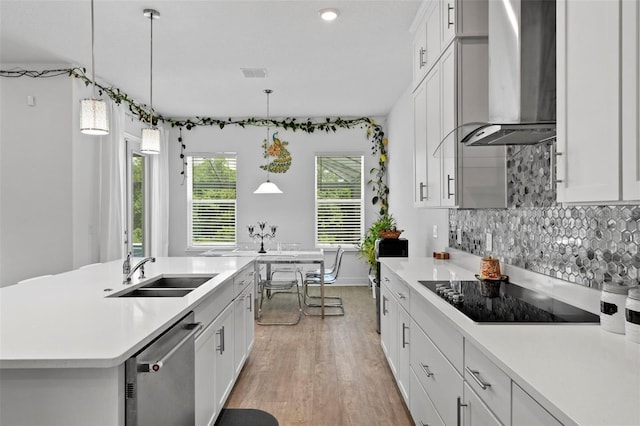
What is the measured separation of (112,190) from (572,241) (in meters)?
Result: 4.88

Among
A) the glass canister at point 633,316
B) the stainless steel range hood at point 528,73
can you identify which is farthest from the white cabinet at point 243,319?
the glass canister at point 633,316

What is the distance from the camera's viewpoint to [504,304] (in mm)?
1875

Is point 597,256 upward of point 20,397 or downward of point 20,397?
upward

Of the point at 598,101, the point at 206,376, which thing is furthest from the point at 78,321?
the point at 598,101

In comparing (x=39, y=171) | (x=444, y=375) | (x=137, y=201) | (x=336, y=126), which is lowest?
(x=444, y=375)

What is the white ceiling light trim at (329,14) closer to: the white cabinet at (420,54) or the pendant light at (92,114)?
the white cabinet at (420,54)

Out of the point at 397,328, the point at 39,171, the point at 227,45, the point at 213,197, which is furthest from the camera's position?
the point at 213,197

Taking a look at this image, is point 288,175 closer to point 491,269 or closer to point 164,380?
point 491,269

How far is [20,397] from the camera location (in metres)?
1.31

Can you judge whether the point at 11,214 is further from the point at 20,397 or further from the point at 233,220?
the point at 20,397

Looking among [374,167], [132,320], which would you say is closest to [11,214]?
[132,320]

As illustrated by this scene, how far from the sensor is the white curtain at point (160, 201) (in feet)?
22.2

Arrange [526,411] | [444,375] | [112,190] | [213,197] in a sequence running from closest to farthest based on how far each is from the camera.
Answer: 1. [526,411]
2. [444,375]
3. [112,190]
4. [213,197]

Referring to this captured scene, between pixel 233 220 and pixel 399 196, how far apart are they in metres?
2.92
